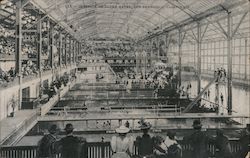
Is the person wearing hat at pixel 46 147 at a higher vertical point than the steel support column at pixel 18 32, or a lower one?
lower

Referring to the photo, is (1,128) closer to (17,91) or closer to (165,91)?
(17,91)

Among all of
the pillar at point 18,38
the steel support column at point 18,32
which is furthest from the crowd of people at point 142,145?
the steel support column at point 18,32

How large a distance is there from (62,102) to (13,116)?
7987 mm

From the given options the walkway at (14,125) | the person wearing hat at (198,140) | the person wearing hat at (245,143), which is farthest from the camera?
the walkway at (14,125)

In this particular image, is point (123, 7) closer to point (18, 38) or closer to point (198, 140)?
point (18, 38)

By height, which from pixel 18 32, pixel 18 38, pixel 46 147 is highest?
pixel 18 32

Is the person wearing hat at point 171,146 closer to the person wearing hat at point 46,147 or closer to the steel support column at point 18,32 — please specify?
the person wearing hat at point 46,147

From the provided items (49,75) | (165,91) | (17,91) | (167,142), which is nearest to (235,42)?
(165,91)

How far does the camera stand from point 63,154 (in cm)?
661

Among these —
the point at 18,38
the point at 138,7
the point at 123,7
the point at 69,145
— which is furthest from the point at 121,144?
the point at 123,7

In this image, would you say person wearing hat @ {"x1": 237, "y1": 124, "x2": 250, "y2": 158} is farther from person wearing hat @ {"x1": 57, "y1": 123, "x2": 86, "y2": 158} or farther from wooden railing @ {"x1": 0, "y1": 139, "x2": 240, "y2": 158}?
person wearing hat @ {"x1": 57, "y1": 123, "x2": 86, "y2": 158}

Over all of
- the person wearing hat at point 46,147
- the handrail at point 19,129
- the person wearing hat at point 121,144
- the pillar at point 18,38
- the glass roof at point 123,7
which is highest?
the glass roof at point 123,7

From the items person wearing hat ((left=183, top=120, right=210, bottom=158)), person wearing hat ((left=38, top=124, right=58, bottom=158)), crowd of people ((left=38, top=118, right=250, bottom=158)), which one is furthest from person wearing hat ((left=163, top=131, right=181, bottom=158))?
person wearing hat ((left=38, top=124, right=58, bottom=158))

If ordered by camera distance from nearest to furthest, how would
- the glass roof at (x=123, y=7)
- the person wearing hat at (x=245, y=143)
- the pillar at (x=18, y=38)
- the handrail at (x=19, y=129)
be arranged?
the person wearing hat at (x=245, y=143)
the handrail at (x=19, y=129)
the pillar at (x=18, y=38)
the glass roof at (x=123, y=7)
